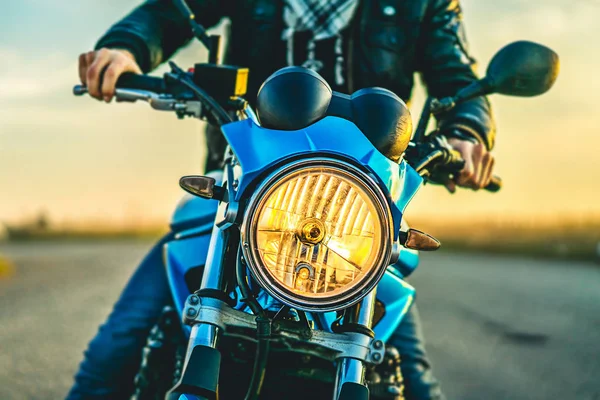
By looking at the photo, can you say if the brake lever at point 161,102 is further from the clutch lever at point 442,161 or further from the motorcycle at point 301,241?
the clutch lever at point 442,161

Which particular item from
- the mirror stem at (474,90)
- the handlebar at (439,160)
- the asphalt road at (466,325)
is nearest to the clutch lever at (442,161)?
the handlebar at (439,160)

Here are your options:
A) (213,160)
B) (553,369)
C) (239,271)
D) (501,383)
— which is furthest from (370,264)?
(553,369)

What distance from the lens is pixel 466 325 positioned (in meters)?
6.17

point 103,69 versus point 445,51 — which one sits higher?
point 445,51

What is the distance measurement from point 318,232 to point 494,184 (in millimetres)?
970

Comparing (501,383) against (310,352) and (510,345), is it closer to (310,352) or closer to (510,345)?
(510,345)

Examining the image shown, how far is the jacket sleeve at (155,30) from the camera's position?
2.41 metres

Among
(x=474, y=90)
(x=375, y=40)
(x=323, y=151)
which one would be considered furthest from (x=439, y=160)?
(x=375, y=40)

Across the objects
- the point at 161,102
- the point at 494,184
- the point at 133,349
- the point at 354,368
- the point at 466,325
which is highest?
the point at 161,102

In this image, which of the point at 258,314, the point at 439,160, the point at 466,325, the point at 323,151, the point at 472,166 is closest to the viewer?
the point at 323,151

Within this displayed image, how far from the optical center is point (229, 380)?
1.78 meters

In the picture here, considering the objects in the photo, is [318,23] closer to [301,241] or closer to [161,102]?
[161,102]

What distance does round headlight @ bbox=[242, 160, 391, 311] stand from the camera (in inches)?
54.9

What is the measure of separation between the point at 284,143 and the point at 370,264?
277 mm
